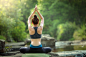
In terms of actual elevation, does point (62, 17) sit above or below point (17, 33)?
above

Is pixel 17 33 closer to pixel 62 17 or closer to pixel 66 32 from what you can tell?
pixel 66 32

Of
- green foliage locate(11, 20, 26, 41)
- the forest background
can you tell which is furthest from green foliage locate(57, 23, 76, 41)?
green foliage locate(11, 20, 26, 41)

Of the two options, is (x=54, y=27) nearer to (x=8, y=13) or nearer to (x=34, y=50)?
(x=8, y=13)

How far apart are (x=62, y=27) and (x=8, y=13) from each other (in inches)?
271

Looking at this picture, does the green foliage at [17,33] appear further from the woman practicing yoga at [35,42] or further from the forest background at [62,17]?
the woman practicing yoga at [35,42]

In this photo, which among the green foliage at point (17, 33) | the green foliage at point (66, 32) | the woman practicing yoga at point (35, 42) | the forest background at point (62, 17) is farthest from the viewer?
the forest background at point (62, 17)

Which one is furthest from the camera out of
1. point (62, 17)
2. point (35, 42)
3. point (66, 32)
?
point (62, 17)

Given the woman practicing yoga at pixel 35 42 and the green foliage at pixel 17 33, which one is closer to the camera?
the woman practicing yoga at pixel 35 42

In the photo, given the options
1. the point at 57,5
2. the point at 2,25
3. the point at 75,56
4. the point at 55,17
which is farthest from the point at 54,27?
the point at 75,56

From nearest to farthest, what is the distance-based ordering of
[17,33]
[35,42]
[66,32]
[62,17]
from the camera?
[35,42] < [17,33] < [66,32] < [62,17]

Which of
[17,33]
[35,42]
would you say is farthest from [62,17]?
[35,42]

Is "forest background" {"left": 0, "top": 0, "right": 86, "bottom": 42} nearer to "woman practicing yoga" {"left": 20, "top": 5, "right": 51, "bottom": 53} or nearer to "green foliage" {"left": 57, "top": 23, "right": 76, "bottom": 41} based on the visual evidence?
"green foliage" {"left": 57, "top": 23, "right": 76, "bottom": 41}

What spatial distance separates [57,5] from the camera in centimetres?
1827

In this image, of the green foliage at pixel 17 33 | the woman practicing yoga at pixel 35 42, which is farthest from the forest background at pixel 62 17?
the woman practicing yoga at pixel 35 42
